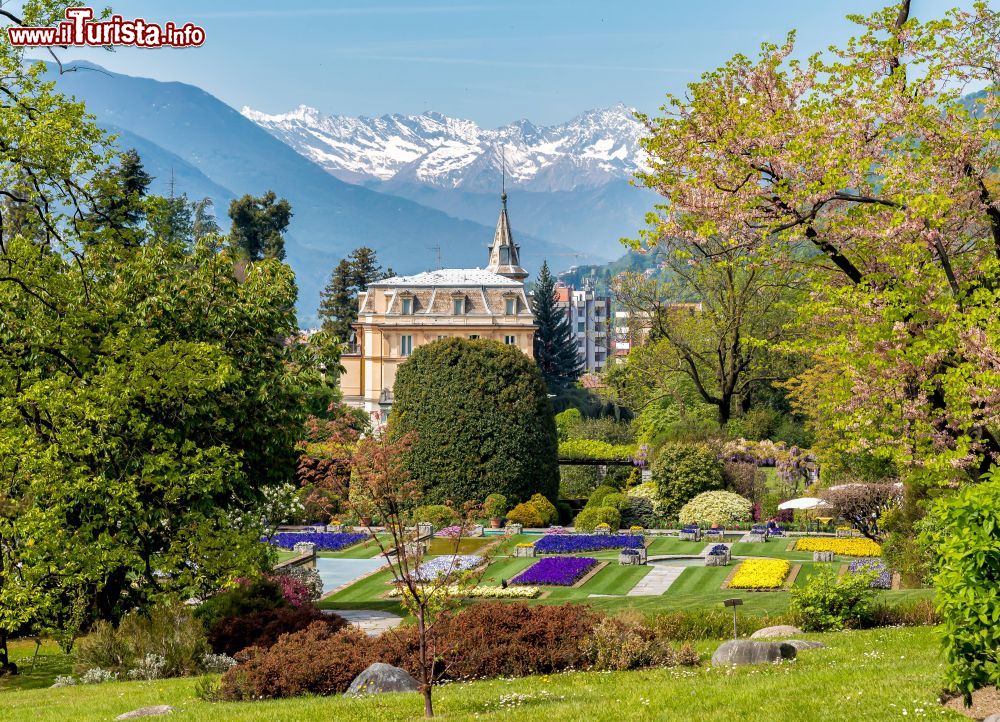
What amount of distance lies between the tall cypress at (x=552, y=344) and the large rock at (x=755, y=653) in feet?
316

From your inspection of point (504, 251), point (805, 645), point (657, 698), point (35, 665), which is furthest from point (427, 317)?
point (657, 698)

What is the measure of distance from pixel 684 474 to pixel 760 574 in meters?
16.4

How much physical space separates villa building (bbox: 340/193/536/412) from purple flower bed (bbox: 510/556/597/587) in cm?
4365

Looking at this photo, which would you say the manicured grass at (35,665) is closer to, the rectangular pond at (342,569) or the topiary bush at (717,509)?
the rectangular pond at (342,569)

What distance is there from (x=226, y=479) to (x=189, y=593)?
7.67 feet

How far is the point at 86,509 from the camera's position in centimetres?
2180

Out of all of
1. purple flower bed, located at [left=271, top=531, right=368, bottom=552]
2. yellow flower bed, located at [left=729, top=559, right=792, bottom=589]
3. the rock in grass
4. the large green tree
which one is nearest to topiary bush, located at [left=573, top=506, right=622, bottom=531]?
purple flower bed, located at [left=271, top=531, right=368, bottom=552]

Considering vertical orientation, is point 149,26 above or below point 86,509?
above

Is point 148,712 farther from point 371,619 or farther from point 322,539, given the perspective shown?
point 322,539

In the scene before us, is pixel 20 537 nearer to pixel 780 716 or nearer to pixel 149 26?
pixel 149 26

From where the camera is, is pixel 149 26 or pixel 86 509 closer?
pixel 86 509

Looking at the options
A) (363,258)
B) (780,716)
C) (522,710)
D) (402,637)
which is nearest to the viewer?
(780,716)

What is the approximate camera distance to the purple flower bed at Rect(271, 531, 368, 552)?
45.6 metres

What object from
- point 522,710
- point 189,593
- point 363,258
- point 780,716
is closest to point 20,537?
point 189,593
